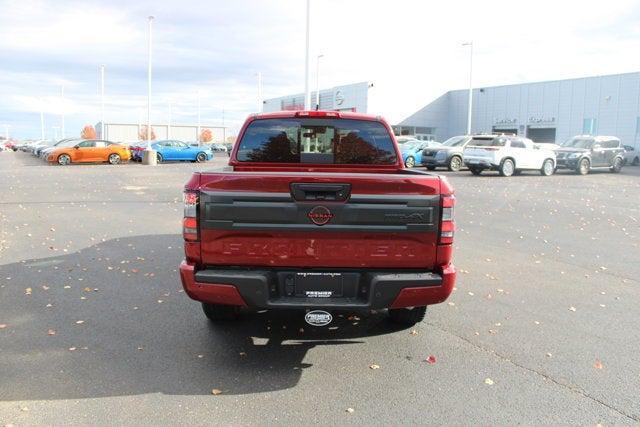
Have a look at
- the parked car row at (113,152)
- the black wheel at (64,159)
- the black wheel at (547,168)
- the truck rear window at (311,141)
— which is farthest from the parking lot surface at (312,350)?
the parked car row at (113,152)

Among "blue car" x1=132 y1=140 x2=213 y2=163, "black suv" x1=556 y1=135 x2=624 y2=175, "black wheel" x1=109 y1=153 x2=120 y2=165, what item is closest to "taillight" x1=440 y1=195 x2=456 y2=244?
"black suv" x1=556 y1=135 x2=624 y2=175

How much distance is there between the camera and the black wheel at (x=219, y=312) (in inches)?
193

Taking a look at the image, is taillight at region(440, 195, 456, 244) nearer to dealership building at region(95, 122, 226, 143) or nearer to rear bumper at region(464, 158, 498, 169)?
rear bumper at region(464, 158, 498, 169)

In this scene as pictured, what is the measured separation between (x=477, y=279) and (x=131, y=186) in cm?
1424

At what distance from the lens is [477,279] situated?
6793 millimetres

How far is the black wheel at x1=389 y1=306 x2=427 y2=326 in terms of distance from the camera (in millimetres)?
4887

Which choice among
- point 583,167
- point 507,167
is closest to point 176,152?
point 507,167

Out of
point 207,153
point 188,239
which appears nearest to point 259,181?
point 188,239

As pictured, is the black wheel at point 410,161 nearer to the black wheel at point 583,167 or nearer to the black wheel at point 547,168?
the black wheel at point 547,168

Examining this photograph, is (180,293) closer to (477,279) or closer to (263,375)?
(263,375)

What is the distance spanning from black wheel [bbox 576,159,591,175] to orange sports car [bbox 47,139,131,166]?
25442 mm

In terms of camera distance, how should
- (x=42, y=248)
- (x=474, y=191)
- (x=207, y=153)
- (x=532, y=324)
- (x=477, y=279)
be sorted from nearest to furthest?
(x=532, y=324)
(x=477, y=279)
(x=42, y=248)
(x=474, y=191)
(x=207, y=153)

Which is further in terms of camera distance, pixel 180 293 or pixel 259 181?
pixel 180 293

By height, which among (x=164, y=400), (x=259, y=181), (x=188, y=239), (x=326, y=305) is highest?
(x=259, y=181)
